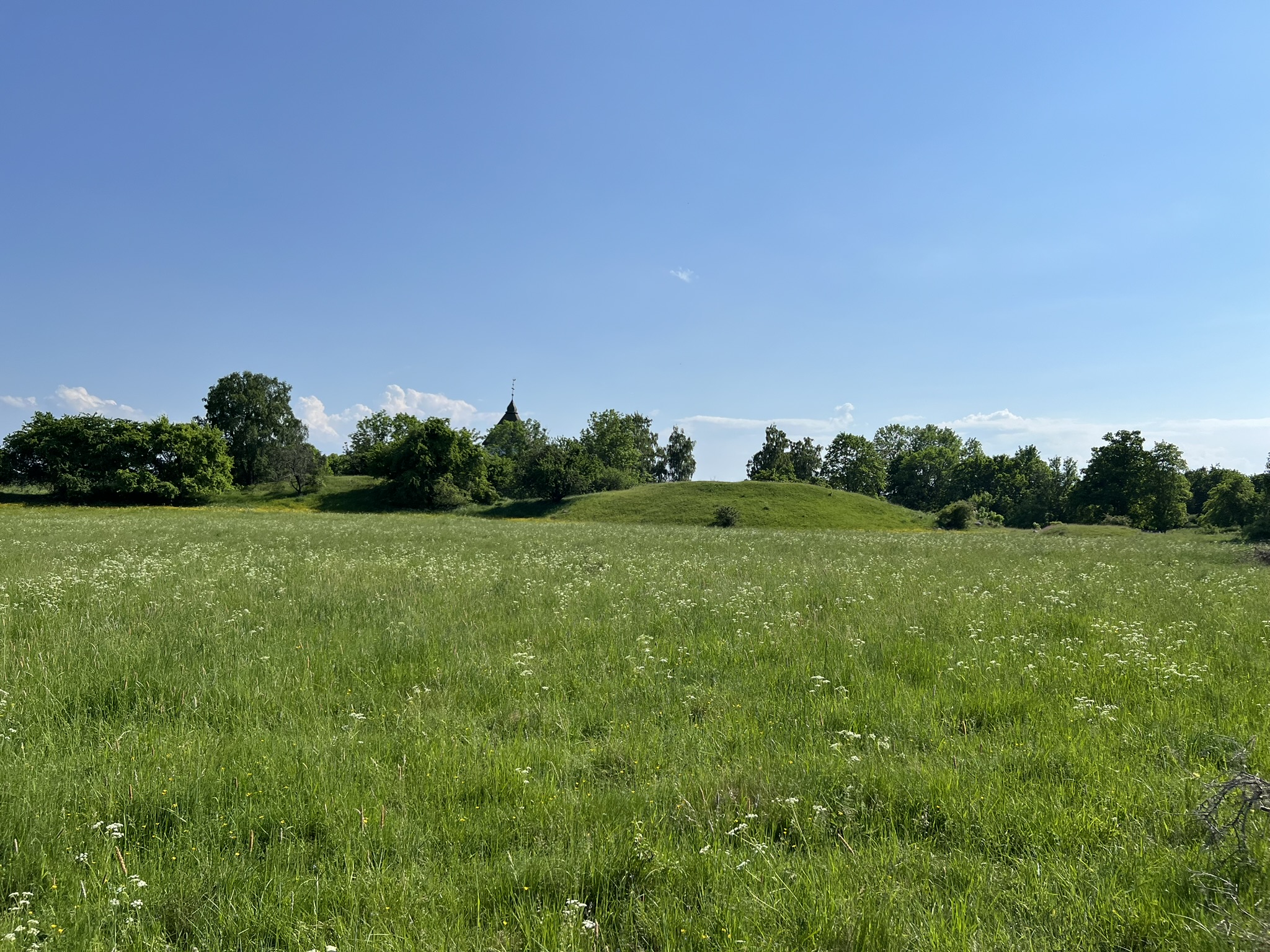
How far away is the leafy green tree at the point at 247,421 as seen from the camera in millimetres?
85938

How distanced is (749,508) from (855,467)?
5557 centimetres

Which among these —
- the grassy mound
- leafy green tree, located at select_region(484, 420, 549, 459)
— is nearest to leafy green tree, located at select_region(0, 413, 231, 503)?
the grassy mound

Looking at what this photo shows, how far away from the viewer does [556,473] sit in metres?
76.6

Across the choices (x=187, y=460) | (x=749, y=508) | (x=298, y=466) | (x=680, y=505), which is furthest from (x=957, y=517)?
(x=187, y=460)

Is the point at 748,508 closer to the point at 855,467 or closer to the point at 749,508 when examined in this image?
the point at 749,508

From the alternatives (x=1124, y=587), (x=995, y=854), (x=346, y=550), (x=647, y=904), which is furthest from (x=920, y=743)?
(x=346, y=550)

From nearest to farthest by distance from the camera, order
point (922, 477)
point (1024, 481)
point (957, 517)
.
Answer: point (957, 517) < point (1024, 481) < point (922, 477)

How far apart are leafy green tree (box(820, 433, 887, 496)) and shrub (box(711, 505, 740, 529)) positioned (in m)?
57.7

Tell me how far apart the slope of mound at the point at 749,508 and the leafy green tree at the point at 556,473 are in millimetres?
3790

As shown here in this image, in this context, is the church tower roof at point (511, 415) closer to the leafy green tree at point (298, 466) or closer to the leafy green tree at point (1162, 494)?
the leafy green tree at point (298, 466)

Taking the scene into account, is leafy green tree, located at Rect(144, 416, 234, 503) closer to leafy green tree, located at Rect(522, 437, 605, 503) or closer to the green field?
leafy green tree, located at Rect(522, 437, 605, 503)

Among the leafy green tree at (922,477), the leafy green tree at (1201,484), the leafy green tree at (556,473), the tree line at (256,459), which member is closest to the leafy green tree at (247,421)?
the tree line at (256,459)

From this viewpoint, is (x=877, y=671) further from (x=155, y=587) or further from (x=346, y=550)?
(x=346, y=550)

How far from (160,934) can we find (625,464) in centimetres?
10150
